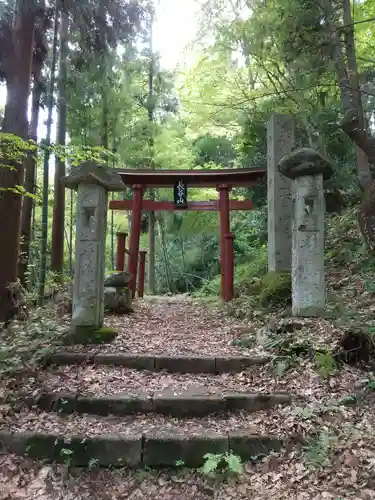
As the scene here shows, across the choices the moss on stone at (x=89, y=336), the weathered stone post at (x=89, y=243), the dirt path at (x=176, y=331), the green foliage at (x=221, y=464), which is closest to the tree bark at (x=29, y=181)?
the dirt path at (x=176, y=331)

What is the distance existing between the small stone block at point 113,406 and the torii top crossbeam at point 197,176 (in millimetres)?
6547

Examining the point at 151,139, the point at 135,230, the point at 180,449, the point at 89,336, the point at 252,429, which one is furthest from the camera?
the point at 151,139

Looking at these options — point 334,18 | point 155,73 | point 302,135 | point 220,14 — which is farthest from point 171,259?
point 334,18

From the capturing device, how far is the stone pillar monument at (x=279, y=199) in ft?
23.5

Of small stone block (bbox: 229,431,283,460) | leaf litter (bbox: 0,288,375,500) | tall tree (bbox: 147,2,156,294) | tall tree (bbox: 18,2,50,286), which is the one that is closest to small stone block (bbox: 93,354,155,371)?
leaf litter (bbox: 0,288,375,500)

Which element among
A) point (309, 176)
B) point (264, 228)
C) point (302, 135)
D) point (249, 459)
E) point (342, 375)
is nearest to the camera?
point (249, 459)

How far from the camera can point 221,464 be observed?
111 inches

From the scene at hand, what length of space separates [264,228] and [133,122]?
6.11 metres

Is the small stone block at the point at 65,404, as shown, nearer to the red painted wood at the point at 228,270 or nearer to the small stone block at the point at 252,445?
the small stone block at the point at 252,445

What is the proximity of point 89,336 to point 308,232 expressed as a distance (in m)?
3.11

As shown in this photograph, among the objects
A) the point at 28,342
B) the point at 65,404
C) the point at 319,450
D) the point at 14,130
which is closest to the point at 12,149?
the point at 14,130

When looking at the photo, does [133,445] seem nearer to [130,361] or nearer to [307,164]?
[130,361]

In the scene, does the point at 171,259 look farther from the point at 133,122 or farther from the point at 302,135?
the point at 302,135

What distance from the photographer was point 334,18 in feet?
21.3
